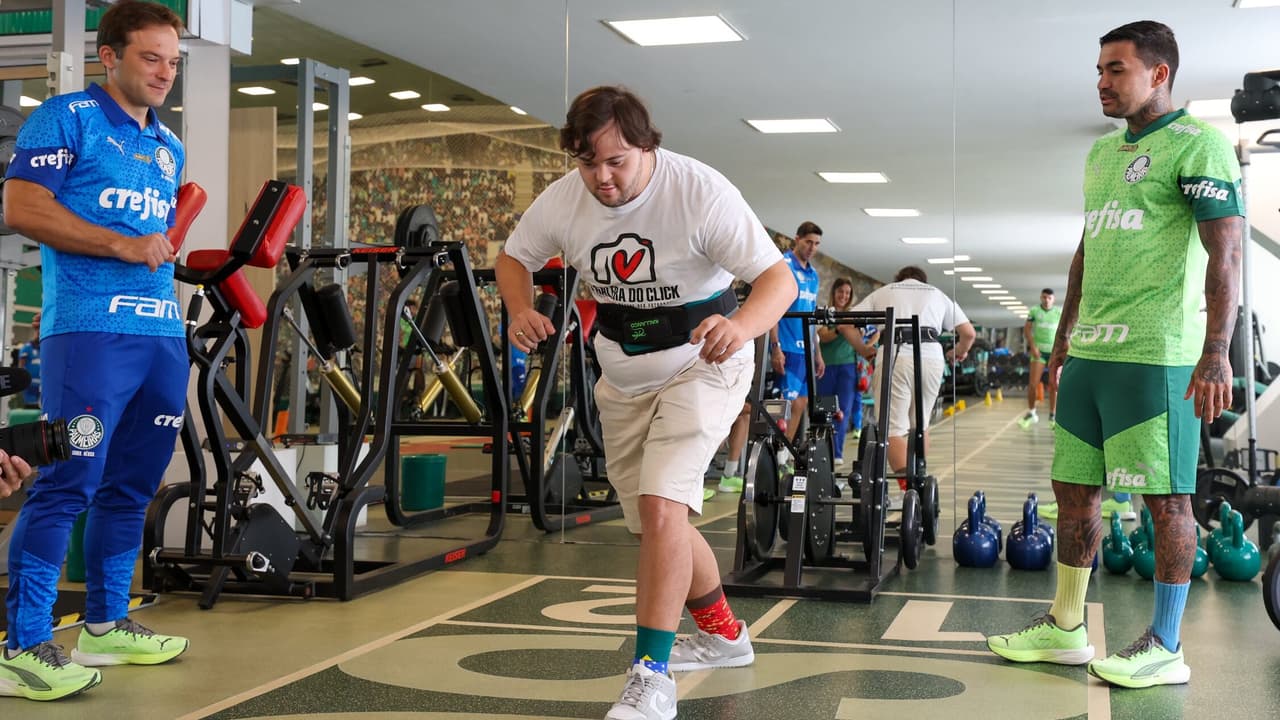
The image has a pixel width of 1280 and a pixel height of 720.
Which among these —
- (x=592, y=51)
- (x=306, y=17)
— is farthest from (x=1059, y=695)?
(x=306, y=17)

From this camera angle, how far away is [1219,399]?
2.96m

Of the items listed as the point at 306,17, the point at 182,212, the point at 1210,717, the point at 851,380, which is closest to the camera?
the point at 1210,717

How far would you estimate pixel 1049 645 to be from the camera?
3.39m

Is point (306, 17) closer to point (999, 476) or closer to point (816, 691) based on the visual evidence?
point (999, 476)

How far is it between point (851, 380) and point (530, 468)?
168cm

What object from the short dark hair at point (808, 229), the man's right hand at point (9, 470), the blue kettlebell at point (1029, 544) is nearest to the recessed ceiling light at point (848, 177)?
the short dark hair at point (808, 229)

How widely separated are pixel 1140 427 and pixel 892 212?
2.56m

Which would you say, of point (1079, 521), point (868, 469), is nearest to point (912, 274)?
point (868, 469)

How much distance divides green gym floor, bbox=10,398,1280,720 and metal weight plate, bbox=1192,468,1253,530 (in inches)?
39.4

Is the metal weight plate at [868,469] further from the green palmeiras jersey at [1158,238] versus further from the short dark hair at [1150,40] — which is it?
the short dark hair at [1150,40]

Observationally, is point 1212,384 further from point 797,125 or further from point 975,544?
point 797,125

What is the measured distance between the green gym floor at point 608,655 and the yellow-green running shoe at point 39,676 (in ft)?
0.11

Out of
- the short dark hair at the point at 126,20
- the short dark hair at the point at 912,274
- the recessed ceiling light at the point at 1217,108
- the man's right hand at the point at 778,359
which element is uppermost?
the recessed ceiling light at the point at 1217,108

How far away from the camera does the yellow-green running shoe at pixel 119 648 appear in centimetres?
329
